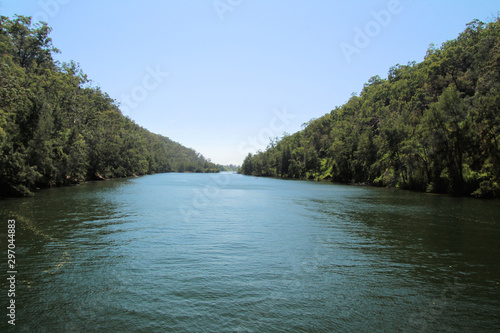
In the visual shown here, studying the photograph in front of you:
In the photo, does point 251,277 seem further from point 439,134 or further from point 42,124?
point 439,134

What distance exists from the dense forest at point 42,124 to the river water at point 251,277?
1780 centimetres

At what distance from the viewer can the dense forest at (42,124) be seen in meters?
36.2

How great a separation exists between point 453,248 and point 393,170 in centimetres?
6127

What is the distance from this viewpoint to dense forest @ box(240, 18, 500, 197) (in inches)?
1809

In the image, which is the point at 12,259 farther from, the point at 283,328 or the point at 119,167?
the point at 119,167

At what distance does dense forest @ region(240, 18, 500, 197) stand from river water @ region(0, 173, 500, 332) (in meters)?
29.7

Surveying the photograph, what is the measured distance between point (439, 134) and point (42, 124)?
67.7 m

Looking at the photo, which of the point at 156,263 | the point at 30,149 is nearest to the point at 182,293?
the point at 156,263

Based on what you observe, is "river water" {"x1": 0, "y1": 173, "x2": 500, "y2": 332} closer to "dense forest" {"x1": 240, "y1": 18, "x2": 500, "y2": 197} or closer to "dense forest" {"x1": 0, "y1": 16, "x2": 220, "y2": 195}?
"dense forest" {"x1": 0, "y1": 16, "x2": 220, "y2": 195}

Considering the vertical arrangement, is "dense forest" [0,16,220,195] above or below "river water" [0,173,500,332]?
above

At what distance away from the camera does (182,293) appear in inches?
433

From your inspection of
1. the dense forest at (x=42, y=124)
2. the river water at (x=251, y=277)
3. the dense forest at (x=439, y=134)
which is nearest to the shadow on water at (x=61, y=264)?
the river water at (x=251, y=277)

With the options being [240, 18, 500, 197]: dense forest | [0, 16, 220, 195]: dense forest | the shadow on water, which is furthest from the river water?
[240, 18, 500, 197]: dense forest

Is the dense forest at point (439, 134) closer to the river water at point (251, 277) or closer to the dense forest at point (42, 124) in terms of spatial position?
the river water at point (251, 277)
